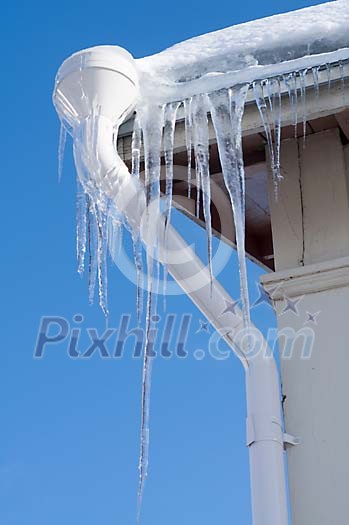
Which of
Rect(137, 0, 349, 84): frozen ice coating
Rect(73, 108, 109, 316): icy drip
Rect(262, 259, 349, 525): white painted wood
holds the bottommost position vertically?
Rect(262, 259, 349, 525): white painted wood

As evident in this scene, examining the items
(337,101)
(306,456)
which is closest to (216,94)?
(337,101)

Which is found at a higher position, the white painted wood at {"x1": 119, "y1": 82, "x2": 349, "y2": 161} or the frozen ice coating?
the frozen ice coating

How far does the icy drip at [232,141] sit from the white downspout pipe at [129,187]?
13cm

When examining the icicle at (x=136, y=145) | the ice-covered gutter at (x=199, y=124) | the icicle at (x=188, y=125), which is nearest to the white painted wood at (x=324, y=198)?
the ice-covered gutter at (x=199, y=124)

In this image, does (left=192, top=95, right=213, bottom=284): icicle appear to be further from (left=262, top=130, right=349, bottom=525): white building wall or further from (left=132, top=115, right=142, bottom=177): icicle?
(left=262, top=130, right=349, bottom=525): white building wall

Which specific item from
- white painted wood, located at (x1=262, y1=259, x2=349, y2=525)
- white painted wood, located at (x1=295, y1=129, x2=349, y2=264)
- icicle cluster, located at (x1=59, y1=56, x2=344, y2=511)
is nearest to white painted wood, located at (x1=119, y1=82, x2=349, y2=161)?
icicle cluster, located at (x1=59, y1=56, x2=344, y2=511)

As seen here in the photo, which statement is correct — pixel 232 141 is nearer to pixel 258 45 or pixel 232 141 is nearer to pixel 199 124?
pixel 199 124

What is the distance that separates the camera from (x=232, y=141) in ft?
8.65

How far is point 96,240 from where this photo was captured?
2840mm

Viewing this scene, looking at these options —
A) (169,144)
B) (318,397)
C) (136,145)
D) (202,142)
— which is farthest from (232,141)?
(318,397)

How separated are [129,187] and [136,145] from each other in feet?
0.57

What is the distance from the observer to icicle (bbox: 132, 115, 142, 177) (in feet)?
9.02

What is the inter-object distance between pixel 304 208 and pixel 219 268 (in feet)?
1.09

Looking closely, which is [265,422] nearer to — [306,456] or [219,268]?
[306,456]
